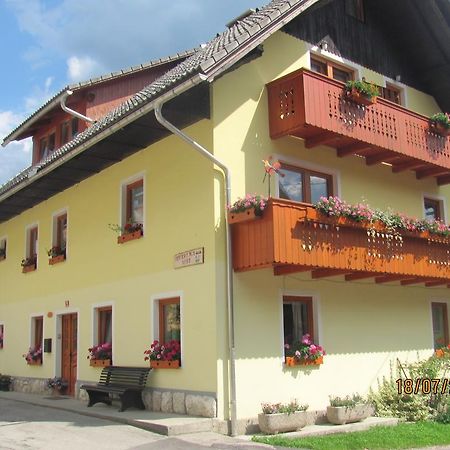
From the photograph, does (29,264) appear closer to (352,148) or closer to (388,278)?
(352,148)

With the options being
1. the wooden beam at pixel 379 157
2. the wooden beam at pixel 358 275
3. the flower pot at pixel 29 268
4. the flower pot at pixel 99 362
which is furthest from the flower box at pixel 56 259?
the wooden beam at pixel 379 157

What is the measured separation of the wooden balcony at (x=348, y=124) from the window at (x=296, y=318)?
9.77ft

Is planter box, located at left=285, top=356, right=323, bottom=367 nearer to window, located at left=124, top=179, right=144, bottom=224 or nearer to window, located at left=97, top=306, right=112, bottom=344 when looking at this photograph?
window, located at left=124, top=179, right=144, bottom=224

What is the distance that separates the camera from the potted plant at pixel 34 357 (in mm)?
16203

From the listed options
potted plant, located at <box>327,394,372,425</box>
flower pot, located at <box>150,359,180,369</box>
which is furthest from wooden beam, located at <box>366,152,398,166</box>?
flower pot, located at <box>150,359,180,369</box>

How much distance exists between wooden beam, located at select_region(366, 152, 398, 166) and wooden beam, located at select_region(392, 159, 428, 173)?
25.5 inches

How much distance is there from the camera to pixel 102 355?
13297 mm

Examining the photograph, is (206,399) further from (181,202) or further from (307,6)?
(307,6)

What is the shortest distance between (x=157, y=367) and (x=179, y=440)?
92.8 inches

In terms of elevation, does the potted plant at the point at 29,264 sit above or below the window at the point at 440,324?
above

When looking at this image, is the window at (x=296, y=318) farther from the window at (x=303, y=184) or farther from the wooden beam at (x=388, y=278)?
the window at (x=303, y=184)

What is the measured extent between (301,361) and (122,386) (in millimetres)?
3390

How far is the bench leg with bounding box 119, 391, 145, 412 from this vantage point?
1150cm

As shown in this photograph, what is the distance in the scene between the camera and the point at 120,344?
506 inches
